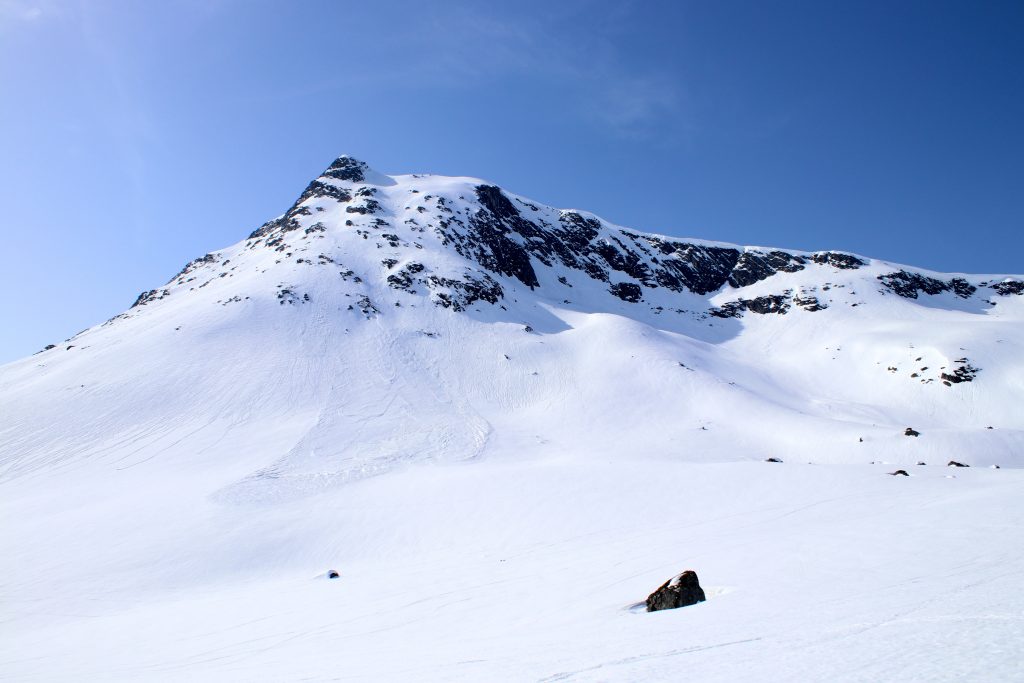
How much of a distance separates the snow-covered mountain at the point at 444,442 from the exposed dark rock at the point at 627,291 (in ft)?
1.38

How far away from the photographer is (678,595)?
939cm

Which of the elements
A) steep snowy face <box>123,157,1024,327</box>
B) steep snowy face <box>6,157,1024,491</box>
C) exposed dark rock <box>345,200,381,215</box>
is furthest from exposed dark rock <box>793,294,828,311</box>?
exposed dark rock <box>345,200,381,215</box>

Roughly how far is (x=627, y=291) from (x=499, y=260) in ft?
85.6

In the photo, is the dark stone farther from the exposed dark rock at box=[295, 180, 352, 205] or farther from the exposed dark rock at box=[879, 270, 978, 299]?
the exposed dark rock at box=[879, 270, 978, 299]

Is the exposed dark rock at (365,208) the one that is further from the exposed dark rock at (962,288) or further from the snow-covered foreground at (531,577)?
the exposed dark rock at (962,288)

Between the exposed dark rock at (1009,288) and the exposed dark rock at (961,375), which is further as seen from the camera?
the exposed dark rock at (1009,288)

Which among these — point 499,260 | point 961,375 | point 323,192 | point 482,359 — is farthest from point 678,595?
point 323,192

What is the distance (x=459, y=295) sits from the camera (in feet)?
226

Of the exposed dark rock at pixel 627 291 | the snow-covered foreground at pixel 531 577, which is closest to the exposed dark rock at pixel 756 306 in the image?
the exposed dark rock at pixel 627 291

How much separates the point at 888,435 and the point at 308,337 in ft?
170

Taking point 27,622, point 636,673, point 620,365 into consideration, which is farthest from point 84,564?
point 620,365

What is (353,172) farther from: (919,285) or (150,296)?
(919,285)

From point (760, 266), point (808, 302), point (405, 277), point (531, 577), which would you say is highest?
point (760, 266)

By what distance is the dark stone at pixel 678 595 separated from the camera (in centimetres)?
937
